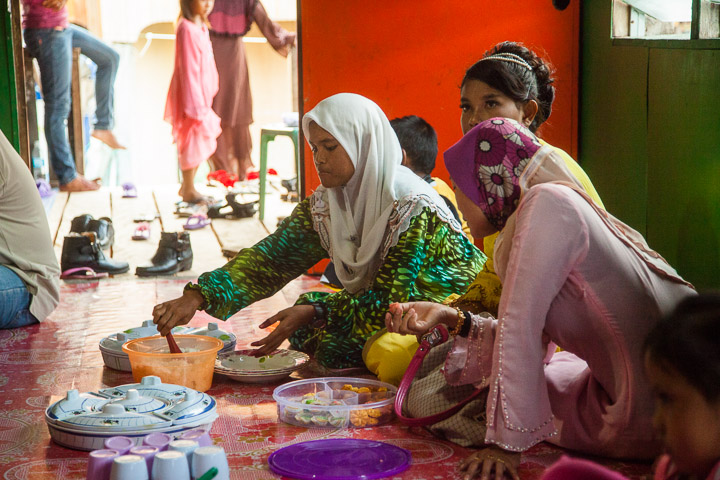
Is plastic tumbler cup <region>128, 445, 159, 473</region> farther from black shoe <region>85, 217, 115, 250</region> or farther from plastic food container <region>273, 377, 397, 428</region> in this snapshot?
black shoe <region>85, 217, 115, 250</region>

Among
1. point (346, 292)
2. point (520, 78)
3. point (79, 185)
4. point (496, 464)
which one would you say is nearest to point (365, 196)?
point (346, 292)

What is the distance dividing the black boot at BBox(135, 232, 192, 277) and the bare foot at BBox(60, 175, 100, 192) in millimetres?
1297

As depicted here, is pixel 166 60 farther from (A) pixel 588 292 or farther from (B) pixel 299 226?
(A) pixel 588 292

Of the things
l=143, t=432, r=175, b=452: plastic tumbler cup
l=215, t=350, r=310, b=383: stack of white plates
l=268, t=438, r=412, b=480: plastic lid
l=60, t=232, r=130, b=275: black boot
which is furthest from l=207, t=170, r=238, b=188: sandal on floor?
l=143, t=432, r=175, b=452: plastic tumbler cup

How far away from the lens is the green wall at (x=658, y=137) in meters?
2.99

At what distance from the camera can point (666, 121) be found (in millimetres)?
3387

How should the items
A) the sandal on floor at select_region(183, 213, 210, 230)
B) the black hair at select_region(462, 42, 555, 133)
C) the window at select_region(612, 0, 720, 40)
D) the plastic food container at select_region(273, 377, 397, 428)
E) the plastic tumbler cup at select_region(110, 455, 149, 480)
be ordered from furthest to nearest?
the sandal on floor at select_region(183, 213, 210, 230) → the window at select_region(612, 0, 720, 40) → the black hair at select_region(462, 42, 555, 133) → the plastic food container at select_region(273, 377, 397, 428) → the plastic tumbler cup at select_region(110, 455, 149, 480)

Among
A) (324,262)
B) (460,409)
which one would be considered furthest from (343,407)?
(324,262)

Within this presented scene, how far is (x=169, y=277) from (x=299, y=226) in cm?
176

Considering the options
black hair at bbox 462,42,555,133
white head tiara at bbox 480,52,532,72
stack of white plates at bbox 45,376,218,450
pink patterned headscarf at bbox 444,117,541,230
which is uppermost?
white head tiara at bbox 480,52,532,72

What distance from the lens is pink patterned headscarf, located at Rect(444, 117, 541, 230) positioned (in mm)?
1856

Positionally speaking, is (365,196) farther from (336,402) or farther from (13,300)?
(13,300)

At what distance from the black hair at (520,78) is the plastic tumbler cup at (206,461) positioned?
1511 millimetres

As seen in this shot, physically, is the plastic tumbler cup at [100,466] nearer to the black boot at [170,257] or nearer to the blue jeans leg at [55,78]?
the black boot at [170,257]
